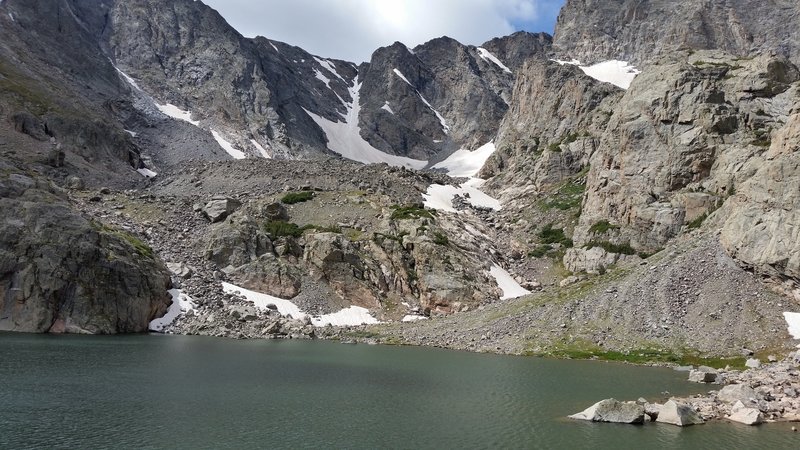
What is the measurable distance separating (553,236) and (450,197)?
3469cm

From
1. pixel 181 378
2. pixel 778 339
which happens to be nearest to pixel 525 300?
pixel 778 339

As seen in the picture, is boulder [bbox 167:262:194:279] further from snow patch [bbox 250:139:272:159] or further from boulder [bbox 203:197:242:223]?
snow patch [bbox 250:139:272:159]

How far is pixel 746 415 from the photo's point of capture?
1229 inches

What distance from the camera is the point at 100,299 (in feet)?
225

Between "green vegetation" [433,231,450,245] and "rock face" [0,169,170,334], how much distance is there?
4696cm

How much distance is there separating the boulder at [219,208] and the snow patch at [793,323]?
8382 cm

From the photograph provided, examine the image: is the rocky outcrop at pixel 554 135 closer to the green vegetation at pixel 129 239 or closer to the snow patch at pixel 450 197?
the snow patch at pixel 450 197

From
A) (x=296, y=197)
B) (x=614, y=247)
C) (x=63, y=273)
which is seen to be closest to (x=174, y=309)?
(x=63, y=273)

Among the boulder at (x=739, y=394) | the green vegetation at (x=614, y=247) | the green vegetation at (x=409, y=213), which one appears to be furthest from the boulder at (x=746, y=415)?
the green vegetation at (x=409, y=213)

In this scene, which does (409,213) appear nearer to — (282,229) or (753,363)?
(282,229)

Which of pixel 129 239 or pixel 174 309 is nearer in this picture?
pixel 174 309

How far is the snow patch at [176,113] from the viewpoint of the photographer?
186 metres

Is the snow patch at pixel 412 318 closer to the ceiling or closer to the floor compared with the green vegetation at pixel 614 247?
closer to the floor

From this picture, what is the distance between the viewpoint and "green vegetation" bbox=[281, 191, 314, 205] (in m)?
113
